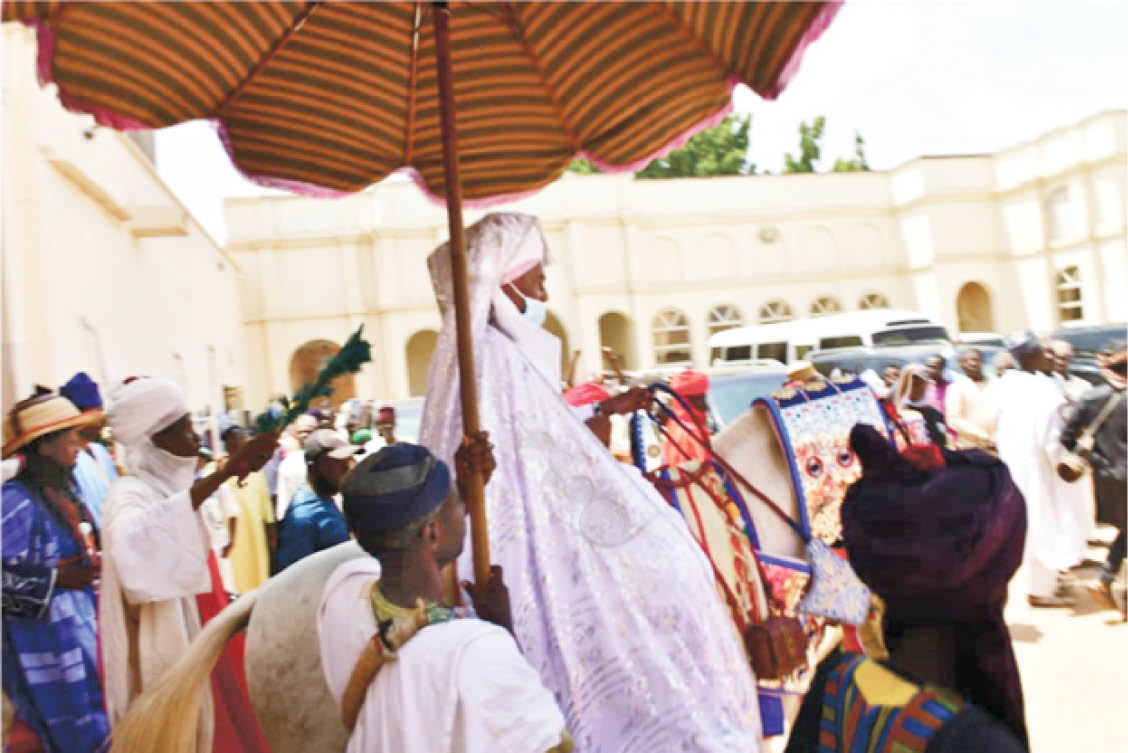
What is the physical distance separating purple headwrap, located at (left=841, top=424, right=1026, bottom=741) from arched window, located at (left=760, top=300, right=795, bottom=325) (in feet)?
97.6

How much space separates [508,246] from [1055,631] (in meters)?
4.78

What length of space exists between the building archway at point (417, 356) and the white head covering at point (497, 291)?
2678 cm

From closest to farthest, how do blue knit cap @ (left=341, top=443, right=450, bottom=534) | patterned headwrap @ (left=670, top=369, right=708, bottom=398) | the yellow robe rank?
blue knit cap @ (left=341, top=443, right=450, bottom=534) < patterned headwrap @ (left=670, top=369, right=708, bottom=398) < the yellow robe

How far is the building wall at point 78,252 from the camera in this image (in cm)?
706

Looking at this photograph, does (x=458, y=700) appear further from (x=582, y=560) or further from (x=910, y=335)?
(x=910, y=335)

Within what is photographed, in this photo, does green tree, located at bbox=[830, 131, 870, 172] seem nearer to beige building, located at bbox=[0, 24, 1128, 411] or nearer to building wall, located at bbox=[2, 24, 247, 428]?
beige building, located at bbox=[0, 24, 1128, 411]

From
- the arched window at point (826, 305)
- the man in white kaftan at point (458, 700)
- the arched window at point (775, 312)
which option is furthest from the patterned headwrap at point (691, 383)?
the arched window at point (826, 305)

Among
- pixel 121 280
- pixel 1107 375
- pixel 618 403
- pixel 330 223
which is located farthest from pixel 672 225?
pixel 618 403

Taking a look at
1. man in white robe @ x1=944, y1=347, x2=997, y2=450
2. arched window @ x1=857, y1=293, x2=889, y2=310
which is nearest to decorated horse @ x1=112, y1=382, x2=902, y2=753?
man in white robe @ x1=944, y1=347, x2=997, y2=450

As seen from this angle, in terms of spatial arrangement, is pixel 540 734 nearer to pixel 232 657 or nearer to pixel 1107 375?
pixel 232 657

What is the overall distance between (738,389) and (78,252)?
660cm

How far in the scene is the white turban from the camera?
3.19 m

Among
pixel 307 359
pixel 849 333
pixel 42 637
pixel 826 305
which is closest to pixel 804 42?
pixel 42 637

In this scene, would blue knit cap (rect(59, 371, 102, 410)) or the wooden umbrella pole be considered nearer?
the wooden umbrella pole
